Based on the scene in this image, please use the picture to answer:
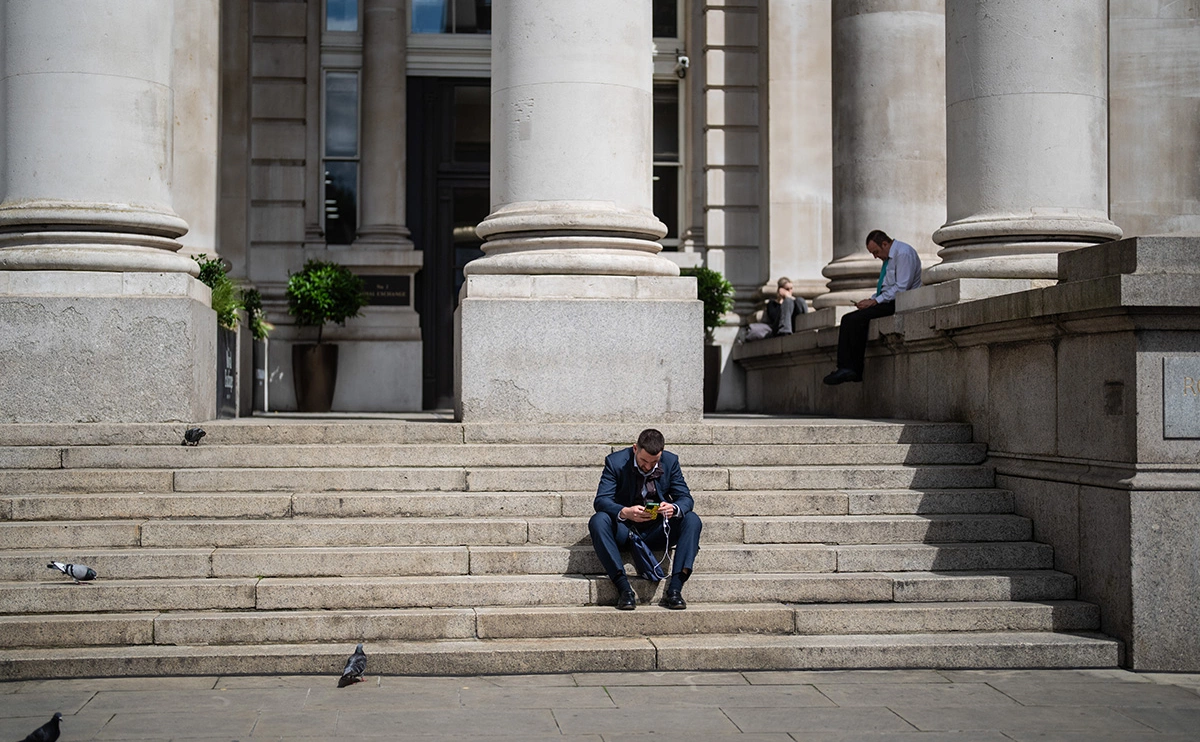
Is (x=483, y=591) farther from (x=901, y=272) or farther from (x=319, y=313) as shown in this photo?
(x=319, y=313)

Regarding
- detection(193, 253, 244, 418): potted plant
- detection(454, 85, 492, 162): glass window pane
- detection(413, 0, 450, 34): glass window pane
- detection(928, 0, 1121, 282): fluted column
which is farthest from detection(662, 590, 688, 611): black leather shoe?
detection(413, 0, 450, 34): glass window pane

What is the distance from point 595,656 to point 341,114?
49.7 ft

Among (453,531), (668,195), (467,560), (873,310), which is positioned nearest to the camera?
(467,560)

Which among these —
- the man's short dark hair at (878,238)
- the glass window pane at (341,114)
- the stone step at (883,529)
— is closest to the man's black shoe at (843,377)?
the man's short dark hair at (878,238)

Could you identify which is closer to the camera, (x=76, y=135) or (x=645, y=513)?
(x=645, y=513)

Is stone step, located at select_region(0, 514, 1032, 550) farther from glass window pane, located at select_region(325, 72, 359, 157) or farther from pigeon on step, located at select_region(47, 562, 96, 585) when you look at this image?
glass window pane, located at select_region(325, 72, 359, 157)

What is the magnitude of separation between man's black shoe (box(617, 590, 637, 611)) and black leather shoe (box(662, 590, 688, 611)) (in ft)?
0.82

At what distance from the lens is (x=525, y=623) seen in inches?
357

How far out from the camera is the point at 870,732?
7.19 meters

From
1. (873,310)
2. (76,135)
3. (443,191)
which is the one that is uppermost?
(443,191)

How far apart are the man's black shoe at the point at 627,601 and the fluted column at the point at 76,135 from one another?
5588 millimetres

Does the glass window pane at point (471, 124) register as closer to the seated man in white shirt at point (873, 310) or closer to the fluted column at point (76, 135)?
the seated man in white shirt at point (873, 310)

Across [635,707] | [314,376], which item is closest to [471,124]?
[314,376]

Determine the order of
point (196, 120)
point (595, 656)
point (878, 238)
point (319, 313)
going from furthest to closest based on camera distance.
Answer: point (319, 313) → point (196, 120) → point (878, 238) → point (595, 656)
